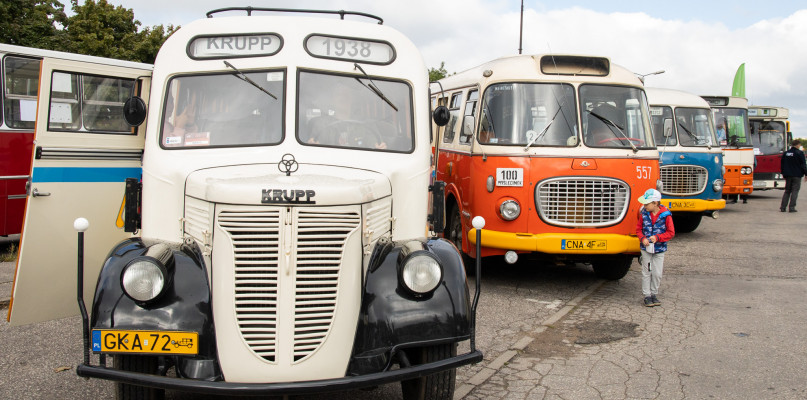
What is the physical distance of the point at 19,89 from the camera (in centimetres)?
1084

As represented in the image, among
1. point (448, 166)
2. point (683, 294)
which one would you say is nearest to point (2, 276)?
point (448, 166)

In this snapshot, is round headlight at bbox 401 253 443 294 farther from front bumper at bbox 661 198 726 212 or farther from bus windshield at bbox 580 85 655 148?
front bumper at bbox 661 198 726 212

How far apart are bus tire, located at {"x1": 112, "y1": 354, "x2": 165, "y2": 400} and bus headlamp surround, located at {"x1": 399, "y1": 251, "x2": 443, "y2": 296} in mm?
1494

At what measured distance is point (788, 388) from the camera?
545 centimetres

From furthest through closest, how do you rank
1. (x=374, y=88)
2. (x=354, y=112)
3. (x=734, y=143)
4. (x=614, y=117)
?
(x=734, y=143), (x=614, y=117), (x=374, y=88), (x=354, y=112)

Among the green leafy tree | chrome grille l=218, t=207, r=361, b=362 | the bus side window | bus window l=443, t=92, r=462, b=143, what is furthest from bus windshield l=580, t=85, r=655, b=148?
the green leafy tree

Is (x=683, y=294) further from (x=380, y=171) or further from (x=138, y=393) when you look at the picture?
(x=138, y=393)

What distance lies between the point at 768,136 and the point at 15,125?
23.8 metres

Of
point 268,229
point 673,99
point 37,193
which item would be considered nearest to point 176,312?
point 268,229

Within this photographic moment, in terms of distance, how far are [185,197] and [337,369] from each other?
1.53 meters

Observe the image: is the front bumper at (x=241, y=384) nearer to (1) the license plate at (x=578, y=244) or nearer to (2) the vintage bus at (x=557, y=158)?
(2) the vintage bus at (x=557, y=158)

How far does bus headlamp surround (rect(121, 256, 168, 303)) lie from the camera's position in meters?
3.95

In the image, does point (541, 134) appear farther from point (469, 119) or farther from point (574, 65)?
point (574, 65)

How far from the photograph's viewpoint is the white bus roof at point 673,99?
14.8 metres
